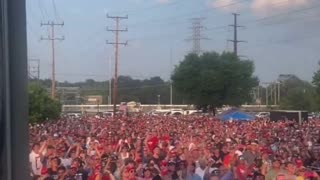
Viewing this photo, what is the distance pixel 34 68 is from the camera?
100cm

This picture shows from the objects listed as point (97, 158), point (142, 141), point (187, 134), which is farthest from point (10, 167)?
point (187, 134)

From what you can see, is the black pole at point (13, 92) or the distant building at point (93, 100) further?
the distant building at point (93, 100)

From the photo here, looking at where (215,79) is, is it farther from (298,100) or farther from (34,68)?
(34,68)

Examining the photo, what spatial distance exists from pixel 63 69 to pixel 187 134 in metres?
0.40

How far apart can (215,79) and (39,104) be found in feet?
1.63

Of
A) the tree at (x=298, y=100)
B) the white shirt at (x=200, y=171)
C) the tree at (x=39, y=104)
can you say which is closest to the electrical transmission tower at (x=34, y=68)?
the tree at (x=39, y=104)

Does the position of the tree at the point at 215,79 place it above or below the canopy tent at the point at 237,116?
above

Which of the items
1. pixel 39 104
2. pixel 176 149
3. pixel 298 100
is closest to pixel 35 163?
pixel 39 104

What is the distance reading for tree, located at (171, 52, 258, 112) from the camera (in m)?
1.09

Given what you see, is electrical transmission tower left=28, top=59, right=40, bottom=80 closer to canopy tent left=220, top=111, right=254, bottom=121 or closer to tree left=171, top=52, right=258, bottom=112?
tree left=171, top=52, right=258, bottom=112

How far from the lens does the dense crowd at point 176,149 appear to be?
1050 mm

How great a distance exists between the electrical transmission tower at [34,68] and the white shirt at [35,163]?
196mm

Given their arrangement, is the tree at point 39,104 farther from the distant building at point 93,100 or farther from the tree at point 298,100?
the tree at point 298,100

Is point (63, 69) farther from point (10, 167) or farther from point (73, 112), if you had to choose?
point (10, 167)
